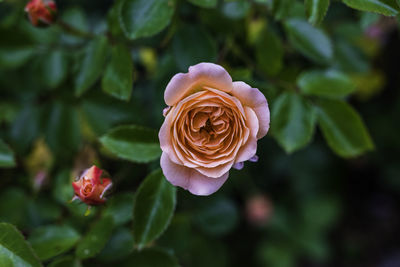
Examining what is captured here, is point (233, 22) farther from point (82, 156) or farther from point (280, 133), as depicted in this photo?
point (82, 156)

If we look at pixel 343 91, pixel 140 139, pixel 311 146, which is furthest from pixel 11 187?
pixel 311 146

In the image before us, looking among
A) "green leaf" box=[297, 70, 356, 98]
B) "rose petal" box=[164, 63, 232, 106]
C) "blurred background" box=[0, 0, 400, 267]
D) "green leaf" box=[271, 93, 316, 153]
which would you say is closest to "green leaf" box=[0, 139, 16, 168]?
"blurred background" box=[0, 0, 400, 267]

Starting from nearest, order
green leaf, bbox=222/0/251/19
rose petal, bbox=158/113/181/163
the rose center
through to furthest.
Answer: rose petal, bbox=158/113/181/163 → the rose center → green leaf, bbox=222/0/251/19

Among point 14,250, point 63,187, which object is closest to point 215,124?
point 14,250

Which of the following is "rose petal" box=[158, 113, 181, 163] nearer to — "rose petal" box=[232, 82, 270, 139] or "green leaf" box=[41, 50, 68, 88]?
"rose petal" box=[232, 82, 270, 139]

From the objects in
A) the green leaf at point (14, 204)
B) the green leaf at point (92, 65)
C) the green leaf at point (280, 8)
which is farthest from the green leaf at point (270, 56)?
the green leaf at point (14, 204)

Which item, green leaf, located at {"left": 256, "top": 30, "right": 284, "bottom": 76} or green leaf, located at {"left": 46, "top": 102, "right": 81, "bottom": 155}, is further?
green leaf, located at {"left": 46, "top": 102, "right": 81, "bottom": 155}
